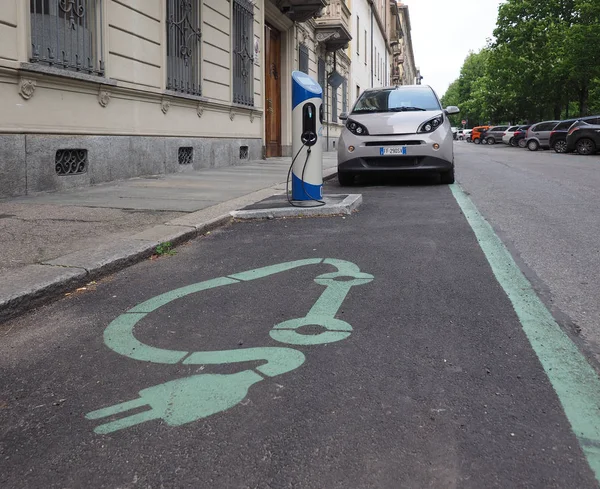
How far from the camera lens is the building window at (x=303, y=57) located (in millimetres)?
22095

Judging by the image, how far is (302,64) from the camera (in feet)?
73.8

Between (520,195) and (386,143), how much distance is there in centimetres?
220

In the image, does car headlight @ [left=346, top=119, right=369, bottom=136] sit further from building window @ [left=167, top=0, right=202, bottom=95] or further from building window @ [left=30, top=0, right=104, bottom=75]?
building window @ [left=30, top=0, right=104, bottom=75]

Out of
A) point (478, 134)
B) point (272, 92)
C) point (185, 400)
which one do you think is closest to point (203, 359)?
point (185, 400)

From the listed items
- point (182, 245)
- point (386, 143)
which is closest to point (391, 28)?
point (386, 143)

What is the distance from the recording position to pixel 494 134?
55.9m

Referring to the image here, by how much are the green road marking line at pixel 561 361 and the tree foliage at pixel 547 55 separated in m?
38.4

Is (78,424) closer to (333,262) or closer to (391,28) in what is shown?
(333,262)

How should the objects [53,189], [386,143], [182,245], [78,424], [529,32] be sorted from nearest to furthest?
[78,424] < [182,245] < [53,189] < [386,143] < [529,32]

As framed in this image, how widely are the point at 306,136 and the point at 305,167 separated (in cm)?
37

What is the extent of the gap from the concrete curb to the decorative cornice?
3.23 m

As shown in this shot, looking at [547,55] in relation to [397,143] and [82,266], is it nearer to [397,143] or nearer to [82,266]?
[397,143]

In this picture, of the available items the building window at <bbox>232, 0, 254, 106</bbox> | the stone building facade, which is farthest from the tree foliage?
the building window at <bbox>232, 0, 254, 106</bbox>

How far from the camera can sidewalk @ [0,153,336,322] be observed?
4.16 meters
